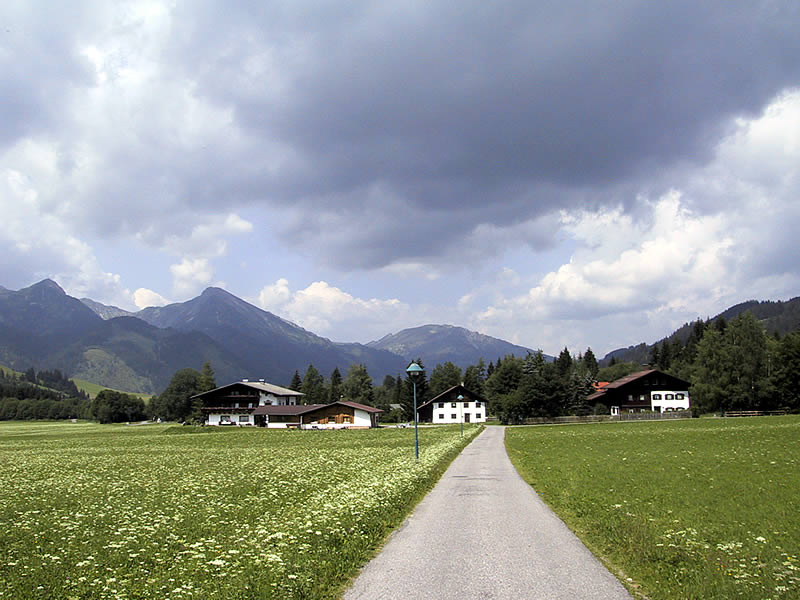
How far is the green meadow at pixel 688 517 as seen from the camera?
30.0ft

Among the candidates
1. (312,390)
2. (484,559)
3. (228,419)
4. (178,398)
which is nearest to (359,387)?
(312,390)

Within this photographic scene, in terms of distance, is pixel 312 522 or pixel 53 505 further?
pixel 53 505

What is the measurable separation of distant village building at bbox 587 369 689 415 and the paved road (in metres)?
110

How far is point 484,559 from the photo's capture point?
34.1 feet

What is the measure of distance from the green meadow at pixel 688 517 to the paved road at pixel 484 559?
1.98ft

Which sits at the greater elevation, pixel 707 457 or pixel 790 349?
pixel 790 349

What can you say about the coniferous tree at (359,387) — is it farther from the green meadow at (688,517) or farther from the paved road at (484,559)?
the paved road at (484,559)

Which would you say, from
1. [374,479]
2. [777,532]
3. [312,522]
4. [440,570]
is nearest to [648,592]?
[440,570]

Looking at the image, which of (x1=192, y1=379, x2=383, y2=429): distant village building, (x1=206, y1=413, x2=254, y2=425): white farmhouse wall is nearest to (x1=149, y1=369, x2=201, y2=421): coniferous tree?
(x1=192, y1=379, x2=383, y2=429): distant village building

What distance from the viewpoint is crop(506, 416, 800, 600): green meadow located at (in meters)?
9.16

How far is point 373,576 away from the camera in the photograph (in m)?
9.47

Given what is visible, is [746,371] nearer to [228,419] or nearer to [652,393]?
[652,393]

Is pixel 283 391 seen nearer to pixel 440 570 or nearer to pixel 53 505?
pixel 53 505

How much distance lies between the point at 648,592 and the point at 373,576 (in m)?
4.34
